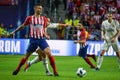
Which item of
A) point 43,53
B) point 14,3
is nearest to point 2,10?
point 14,3

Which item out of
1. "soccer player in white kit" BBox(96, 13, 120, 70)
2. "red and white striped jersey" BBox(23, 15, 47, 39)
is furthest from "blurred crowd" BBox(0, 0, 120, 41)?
"red and white striped jersey" BBox(23, 15, 47, 39)

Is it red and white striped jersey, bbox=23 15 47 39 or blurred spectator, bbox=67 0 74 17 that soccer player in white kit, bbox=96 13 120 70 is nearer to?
red and white striped jersey, bbox=23 15 47 39

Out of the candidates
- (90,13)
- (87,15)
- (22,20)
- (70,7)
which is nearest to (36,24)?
(87,15)

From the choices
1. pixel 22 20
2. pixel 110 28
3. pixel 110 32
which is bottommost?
pixel 22 20

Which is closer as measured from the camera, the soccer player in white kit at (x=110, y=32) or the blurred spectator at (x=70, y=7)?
the soccer player in white kit at (x=110, y=32)

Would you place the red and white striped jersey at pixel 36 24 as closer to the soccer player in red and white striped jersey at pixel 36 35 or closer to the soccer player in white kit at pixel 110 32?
the soccer player in red and white striped jersey at pixel 36 35

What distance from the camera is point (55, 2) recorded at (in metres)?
38.0

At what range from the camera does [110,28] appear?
2216cm

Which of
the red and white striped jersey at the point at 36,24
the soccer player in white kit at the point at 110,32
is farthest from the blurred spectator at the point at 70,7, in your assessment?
the red and white striped jersey at the point at 36,24

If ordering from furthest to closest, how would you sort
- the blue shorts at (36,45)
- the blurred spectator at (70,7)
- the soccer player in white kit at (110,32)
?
the blurred spectator at (70,7)
the soccer player in white kit at (110,32)
the blue shorts at (36,45)

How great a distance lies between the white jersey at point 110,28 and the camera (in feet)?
72.5

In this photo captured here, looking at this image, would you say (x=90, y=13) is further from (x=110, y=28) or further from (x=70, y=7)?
(x=110, y=28)

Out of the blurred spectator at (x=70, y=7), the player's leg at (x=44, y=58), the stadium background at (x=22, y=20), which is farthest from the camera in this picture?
the blurred spectator at (x=70, y=7)

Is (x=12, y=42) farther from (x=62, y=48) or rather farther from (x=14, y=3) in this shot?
(x=14, y=3)
